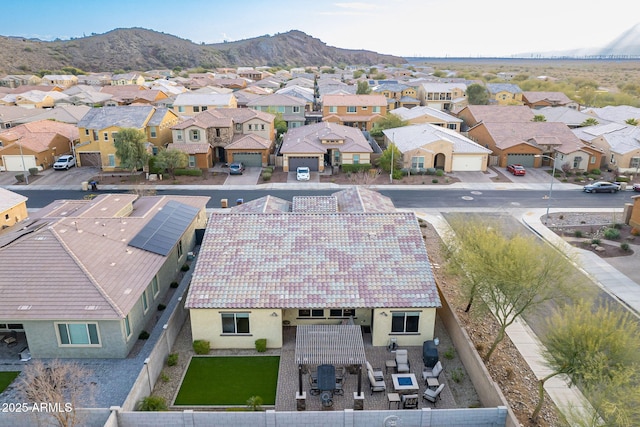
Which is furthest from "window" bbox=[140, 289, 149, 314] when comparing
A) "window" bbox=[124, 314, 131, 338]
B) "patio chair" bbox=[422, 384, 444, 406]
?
"patio chair" bbox=[422, 384, 444, 406]

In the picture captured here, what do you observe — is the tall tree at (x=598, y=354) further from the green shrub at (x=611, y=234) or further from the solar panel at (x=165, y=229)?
the green shrub at (x=611, y=234)

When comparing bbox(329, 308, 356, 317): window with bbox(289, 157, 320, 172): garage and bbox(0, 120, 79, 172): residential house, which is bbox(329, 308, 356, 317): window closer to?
bbox(289, 157, 320, 172): garage

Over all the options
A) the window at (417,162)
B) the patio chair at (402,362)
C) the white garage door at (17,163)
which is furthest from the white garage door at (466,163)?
the white garage door at (17,163)

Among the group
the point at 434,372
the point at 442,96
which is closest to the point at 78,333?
the point at 434,372

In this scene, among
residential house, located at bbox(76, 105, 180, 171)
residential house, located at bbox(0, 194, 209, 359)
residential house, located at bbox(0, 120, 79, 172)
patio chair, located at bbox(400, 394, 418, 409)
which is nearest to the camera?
patio chair, located at bbox(400, 394, 418, 409)

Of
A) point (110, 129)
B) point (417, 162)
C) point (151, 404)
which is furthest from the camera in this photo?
point (417, 162)

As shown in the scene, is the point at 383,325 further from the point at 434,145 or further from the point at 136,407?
the point at 434,145

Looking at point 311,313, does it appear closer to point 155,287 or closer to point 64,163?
point 155,287
